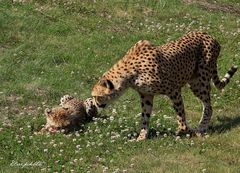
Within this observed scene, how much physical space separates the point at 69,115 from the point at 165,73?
2194 millimetres

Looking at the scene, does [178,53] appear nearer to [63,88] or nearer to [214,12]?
[63,88]

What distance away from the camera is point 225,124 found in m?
13.0

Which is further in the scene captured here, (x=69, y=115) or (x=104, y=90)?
(x=69, y=115)

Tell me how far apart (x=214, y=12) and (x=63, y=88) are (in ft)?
24.2

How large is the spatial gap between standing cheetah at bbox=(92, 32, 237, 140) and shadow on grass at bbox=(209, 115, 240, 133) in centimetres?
20

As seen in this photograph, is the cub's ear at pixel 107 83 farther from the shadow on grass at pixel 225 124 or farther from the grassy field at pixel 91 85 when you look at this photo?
the shadow on grass at pixel 225 124

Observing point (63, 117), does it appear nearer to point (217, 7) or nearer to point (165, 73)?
point (165, 73)

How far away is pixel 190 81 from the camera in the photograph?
13.1 metres

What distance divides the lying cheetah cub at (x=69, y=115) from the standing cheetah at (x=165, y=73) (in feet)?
2.82

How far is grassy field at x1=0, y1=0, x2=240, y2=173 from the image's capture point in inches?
427

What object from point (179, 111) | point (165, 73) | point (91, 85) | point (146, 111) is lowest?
point (91, 85)

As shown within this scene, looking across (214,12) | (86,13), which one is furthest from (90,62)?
(214,12)

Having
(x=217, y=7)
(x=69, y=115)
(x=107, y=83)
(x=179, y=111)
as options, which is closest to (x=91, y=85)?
(x=69, y=115)

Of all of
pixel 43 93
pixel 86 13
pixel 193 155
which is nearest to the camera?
pixel 193 155
